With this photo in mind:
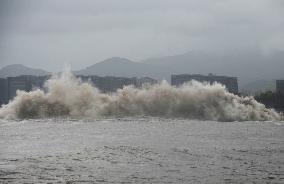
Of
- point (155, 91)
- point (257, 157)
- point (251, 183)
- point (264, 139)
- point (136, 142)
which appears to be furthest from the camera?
point (155, 91)

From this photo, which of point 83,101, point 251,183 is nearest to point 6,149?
point 251,183

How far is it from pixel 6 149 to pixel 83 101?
5732 cm

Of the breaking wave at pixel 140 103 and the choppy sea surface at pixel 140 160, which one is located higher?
the breaking wave at pixel 140 103

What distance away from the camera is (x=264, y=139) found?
54000mm

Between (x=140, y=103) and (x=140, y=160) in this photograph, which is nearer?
(x=140, y=160)

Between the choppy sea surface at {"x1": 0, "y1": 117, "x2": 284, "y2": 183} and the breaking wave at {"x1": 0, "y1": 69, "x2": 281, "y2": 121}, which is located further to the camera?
the breaking wave at {"x1": 0, "y1": 69, "x2": 281, "y2": 121}

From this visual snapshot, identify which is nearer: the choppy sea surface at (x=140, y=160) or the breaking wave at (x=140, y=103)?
the choppy sea surface at (x=140, y=160)

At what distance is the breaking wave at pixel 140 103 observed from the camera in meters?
96.5

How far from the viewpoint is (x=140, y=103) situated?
98125 millimetres

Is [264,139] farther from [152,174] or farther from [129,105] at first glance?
[129,105]

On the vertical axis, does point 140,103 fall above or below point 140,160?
above

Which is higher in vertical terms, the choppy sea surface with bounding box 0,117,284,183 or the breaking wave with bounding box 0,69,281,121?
the breaking wave with bounding box 0,69,281,121

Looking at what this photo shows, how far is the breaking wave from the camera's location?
317ft

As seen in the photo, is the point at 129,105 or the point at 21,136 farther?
the point at 129,105
